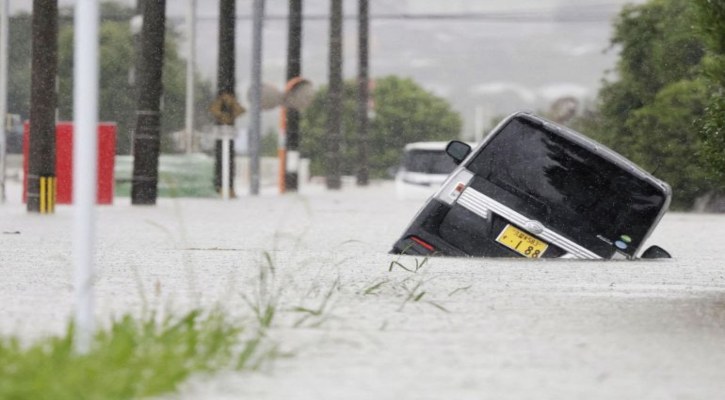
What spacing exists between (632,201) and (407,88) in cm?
11521

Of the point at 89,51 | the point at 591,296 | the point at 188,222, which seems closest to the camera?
the point at 89,51

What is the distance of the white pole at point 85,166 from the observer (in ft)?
27.0

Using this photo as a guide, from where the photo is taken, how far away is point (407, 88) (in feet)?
435

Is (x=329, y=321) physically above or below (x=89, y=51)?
below

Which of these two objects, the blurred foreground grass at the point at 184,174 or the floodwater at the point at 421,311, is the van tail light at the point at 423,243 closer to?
the floodwater at the point at 421,311

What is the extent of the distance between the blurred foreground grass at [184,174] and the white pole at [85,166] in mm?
33139

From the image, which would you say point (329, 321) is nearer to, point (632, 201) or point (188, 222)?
point (632, 201)

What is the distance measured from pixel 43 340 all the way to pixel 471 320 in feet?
11.1

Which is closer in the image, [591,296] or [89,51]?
[89,51]

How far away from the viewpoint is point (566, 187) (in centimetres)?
1773

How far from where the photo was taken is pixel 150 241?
2127cm

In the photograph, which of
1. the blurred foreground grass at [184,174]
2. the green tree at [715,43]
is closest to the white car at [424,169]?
the blurred foreground grass at [184,174]

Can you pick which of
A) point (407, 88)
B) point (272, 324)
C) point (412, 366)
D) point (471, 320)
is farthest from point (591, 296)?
point (407, 88)

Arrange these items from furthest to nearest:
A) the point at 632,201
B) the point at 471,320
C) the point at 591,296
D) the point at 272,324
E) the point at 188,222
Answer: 1. the point at 188,222
2. the point at 632,201
3. the point at 591,296
4. the point at 471,320
5. the point at 272,324
